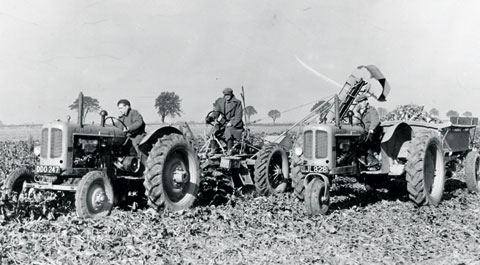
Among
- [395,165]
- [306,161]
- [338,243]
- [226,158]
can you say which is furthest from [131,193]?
[395,165]

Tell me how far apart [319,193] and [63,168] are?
358 centimetres

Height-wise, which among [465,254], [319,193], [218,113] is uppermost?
[218,113]

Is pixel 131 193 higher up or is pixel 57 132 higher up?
pixel 57 132

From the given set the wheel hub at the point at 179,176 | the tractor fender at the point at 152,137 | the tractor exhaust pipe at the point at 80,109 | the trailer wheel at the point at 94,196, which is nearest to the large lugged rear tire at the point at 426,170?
the wheel hub at the point at 179,176

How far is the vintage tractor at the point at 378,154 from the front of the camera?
7.23 m

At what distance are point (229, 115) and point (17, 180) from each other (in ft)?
13.8

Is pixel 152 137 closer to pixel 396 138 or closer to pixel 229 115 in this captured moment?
pixel 229 115

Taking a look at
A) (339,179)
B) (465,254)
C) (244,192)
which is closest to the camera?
(465,254)

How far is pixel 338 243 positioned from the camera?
5500 mm

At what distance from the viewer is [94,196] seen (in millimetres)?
6391

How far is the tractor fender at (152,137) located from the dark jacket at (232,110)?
6.19 feet

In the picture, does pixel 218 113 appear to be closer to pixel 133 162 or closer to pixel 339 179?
pixel 133 162

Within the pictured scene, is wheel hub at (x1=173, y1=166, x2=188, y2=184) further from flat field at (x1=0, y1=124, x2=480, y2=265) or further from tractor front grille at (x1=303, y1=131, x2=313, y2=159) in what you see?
tractor front grille at (x1=303, y1=131, x2=313, y2=159)

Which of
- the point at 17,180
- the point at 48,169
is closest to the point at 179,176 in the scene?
the point at 48,169
